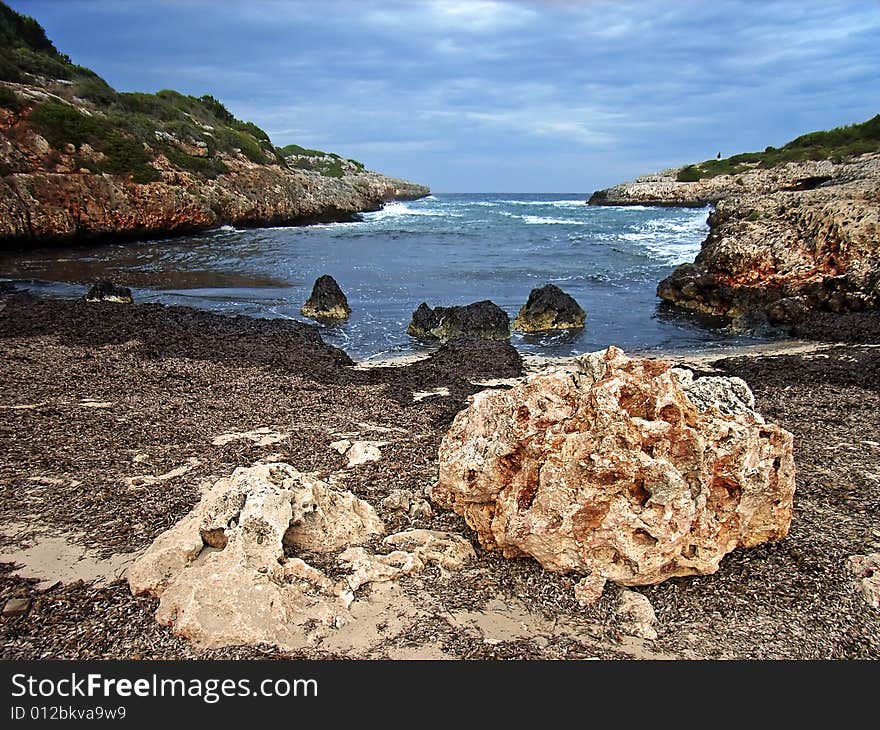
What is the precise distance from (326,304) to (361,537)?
12.6 meters

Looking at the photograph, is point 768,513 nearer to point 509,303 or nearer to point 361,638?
point 361,638

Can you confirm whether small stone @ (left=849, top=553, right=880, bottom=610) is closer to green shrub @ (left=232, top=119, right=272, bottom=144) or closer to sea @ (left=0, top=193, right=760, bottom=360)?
sea @ (left=0, top=193, right=760, bottom=360)

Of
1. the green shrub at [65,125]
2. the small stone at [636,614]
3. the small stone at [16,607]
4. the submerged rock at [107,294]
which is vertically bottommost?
the small stone at [636,614]

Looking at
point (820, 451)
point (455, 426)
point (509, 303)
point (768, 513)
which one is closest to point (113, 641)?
point (455, 426)

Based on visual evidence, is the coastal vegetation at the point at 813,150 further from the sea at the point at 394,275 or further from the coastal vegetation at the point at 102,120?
the coastal vegetation at the point at 102,120

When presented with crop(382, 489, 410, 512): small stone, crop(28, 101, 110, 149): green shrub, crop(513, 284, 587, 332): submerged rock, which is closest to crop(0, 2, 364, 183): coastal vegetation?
crop(28, 101, 110, 149): green shrub

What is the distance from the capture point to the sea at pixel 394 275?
15062mm

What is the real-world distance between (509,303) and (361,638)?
642 inches

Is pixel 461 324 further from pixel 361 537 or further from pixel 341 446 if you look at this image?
pixel 361 537

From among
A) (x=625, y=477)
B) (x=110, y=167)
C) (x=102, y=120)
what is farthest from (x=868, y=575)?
(x=102, y=120)

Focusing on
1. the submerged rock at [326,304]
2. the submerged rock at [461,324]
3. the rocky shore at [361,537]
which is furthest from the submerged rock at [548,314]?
the rocky shore at [361,537]

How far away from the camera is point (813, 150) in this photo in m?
62.2

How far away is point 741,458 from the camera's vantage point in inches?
173

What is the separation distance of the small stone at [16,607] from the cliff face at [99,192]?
27.3m
